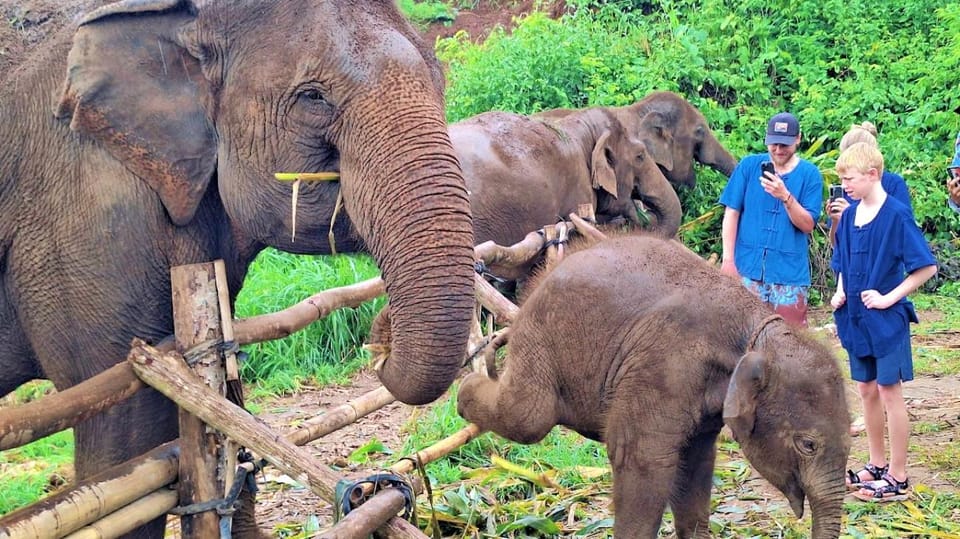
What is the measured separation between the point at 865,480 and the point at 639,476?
196cm

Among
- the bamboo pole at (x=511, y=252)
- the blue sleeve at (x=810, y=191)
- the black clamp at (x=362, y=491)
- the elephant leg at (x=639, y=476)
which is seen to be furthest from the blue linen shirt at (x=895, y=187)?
the black clamp at (x=362, y=491)

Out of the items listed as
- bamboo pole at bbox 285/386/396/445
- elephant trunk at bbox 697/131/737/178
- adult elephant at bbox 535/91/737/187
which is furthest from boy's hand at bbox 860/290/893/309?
elephant trunk at bbox 697/131/737/178

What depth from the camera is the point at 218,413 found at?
358 centimetres

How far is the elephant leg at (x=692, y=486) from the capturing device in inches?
174

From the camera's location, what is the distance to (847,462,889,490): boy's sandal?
216 inches

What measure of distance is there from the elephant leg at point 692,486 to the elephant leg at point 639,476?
0.32 meters

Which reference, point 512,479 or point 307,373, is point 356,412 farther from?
point 307,373

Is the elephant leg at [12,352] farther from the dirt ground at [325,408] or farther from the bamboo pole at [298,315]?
the dirt ground at [325,408]

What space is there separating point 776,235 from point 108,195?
4095 millimetres

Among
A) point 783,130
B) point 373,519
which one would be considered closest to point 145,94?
point 373,519

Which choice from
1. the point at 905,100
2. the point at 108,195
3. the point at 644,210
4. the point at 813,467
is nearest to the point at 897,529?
the point at 813,467

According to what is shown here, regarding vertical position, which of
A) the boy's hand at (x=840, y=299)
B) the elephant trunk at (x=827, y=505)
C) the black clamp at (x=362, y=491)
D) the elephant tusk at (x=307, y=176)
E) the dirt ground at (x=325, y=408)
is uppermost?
the elephant tusk at (x=307, y=176)

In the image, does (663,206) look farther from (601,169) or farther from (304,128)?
(304,128)

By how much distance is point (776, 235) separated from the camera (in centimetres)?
650
